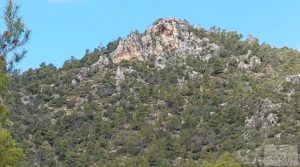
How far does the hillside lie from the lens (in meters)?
63.2

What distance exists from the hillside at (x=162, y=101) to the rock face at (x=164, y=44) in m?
0.15

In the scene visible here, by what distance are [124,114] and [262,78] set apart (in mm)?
17525

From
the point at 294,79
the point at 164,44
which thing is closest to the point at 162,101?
the point at 164,44

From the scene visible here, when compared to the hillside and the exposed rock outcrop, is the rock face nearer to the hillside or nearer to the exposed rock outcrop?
the hillside

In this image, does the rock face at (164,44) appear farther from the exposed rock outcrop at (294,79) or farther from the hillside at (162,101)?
the exposed rock outcrop at (294,79)

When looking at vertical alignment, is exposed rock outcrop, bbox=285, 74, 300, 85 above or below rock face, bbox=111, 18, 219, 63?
below

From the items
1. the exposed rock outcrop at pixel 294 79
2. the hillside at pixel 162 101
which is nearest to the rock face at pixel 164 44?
the hillside at pixel 162 101

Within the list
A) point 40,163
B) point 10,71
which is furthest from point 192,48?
point 10,71

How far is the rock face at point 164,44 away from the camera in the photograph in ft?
282

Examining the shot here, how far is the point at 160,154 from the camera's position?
61500mm

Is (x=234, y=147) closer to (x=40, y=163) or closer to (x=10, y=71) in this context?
(x=40, y=163)

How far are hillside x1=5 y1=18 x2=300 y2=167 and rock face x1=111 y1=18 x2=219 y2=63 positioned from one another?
0.15 metres

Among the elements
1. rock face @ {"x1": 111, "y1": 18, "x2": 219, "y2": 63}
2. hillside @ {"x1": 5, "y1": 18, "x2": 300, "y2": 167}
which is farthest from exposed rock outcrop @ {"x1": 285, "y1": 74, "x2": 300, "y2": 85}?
rock face @ {"x1": 111, "y1": 18, "x2": 219, "y2": 63}

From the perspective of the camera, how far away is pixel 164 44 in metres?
85.8
